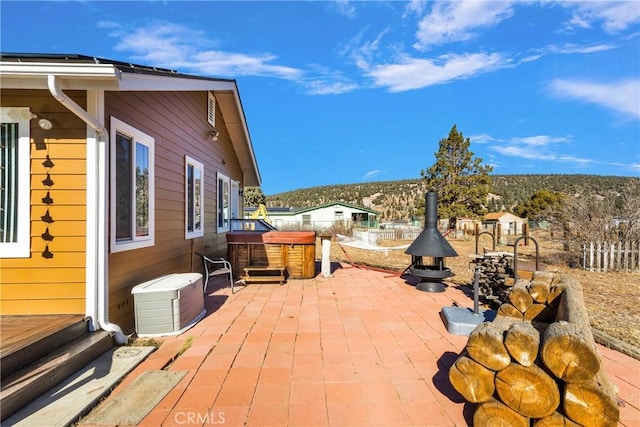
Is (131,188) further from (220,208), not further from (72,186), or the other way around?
(220,208)

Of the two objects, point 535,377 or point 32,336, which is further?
point 32,336

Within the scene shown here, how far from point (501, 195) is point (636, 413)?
208 feet

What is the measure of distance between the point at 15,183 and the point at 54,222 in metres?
0.49

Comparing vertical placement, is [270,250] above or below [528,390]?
above

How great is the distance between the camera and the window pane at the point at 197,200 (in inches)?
264

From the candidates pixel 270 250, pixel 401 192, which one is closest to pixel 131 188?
pixel 270 250

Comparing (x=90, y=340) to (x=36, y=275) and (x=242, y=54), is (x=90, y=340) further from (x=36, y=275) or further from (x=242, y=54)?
(x=242, y=54)

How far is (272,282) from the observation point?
6.79 meters

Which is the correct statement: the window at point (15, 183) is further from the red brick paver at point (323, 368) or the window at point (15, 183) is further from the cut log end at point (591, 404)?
the cut log end at point (591, 404)

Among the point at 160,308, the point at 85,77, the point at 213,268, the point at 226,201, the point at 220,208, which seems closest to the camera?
the point at 85,77

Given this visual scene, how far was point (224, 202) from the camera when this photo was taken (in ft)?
30.2

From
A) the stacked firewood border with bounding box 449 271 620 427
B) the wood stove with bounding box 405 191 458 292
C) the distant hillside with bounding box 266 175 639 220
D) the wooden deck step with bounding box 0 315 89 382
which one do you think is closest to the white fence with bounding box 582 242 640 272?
the wood stove with bounding box 405 191 458 292

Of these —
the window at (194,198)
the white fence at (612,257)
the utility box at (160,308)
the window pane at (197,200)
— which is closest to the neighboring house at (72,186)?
the utility box at (160,308)

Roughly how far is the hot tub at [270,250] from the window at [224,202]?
1733 millimetres
